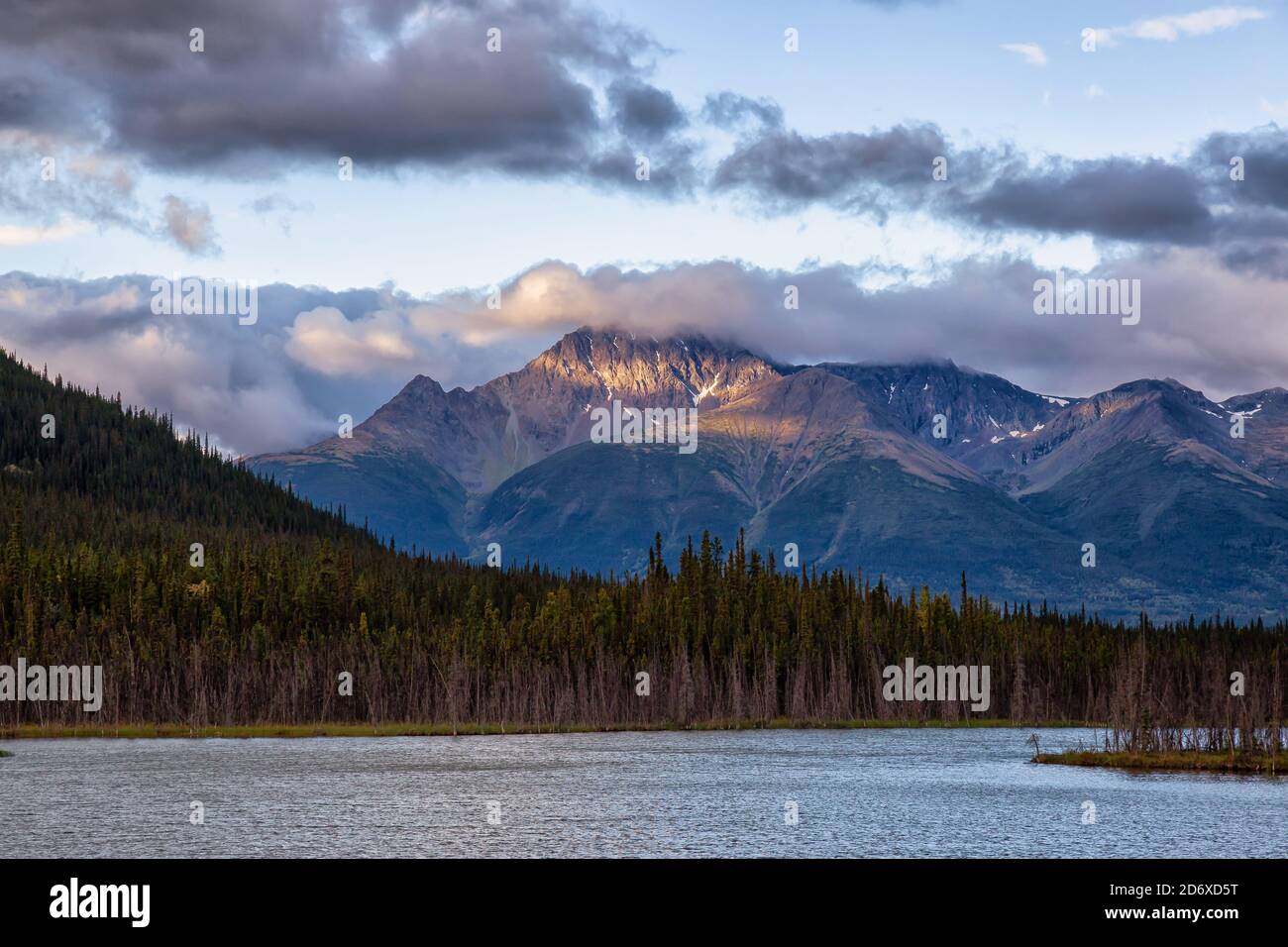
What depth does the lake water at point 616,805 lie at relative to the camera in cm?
8712

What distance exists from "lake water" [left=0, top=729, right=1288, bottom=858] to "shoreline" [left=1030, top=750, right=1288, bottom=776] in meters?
3.78

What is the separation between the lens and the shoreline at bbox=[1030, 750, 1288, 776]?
129375mm

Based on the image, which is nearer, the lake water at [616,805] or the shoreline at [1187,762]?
the lake water at [616,805]

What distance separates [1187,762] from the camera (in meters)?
133

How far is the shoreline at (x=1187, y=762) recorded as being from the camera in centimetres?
12938

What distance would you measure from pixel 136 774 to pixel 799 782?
57325 millimetres

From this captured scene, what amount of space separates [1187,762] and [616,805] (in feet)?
173

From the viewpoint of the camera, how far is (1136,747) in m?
145

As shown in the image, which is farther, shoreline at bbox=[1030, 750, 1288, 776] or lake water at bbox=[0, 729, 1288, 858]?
shoreline at bbox=[1030, 750, 1288, 776]

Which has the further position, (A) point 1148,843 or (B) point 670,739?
(B) point 670,739

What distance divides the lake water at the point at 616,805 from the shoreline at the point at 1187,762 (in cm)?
378
